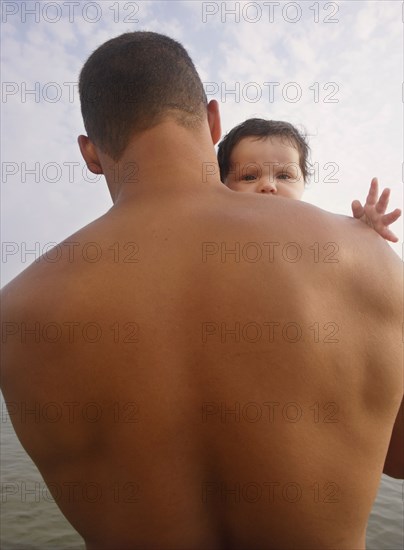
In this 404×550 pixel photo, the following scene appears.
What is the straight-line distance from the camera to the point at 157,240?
157cm

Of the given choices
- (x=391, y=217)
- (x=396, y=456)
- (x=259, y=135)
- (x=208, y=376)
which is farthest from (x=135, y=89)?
(x=259, y=135)

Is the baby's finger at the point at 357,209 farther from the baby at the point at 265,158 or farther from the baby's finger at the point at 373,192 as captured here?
the baby at the point at 265,158

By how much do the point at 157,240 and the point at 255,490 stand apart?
0.85m


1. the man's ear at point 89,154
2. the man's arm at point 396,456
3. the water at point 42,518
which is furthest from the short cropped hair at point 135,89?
the water at point 42,518

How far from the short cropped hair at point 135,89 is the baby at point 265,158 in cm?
183

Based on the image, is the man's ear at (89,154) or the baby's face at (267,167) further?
the baby's face at (267,167)

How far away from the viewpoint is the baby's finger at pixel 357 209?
246 cm

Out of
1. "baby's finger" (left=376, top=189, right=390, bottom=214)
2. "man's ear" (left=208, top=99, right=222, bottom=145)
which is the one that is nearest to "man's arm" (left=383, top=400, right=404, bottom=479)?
"baby's finger" (left=376, top=189, right=390, bottom=214)

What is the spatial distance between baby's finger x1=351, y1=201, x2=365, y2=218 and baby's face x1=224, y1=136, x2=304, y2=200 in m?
1.45

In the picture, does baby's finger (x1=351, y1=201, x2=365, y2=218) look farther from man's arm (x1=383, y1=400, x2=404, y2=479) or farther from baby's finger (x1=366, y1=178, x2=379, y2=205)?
man's arm (x1=383, y1=400, x2=404, y2=479)

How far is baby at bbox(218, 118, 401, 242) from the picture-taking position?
13.2ft

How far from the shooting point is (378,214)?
2377 mm

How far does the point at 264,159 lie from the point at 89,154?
2.29m

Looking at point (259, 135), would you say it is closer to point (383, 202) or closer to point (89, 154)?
point (383, 202)
